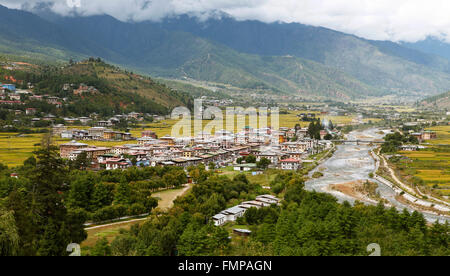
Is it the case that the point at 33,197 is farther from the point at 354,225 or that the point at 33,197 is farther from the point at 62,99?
the point at 62,99

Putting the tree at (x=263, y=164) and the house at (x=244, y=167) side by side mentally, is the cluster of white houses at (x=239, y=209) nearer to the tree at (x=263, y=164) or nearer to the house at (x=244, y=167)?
the house at (x=244, y=167)

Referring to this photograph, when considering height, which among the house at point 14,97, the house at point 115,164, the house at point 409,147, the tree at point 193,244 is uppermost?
the house at point 14,97

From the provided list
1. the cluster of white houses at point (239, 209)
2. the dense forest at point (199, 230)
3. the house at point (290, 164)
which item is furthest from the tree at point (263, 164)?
the dense forest at point (199, 230)

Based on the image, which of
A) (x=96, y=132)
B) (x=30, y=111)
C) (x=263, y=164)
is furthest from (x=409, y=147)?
(x=30, y=111)

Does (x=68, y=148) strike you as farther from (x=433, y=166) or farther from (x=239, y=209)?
(x=433, y=166)

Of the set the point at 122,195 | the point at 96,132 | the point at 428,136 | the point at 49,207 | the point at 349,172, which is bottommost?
the point at 349,172

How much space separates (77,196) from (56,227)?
8229 mm

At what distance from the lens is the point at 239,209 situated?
879 inches

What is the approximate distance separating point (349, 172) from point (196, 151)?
1573cm

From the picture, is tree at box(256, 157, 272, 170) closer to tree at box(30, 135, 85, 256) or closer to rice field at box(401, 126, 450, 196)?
rice field at box(401, 126, 450, 196)

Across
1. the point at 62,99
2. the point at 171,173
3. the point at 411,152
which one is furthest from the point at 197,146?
the point at 62,99

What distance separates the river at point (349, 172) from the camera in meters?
28.2

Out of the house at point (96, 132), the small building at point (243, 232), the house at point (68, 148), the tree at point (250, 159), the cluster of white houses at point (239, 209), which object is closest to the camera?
the small building at point (243, 232)

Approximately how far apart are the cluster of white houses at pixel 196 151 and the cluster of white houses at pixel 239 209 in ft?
45.6
